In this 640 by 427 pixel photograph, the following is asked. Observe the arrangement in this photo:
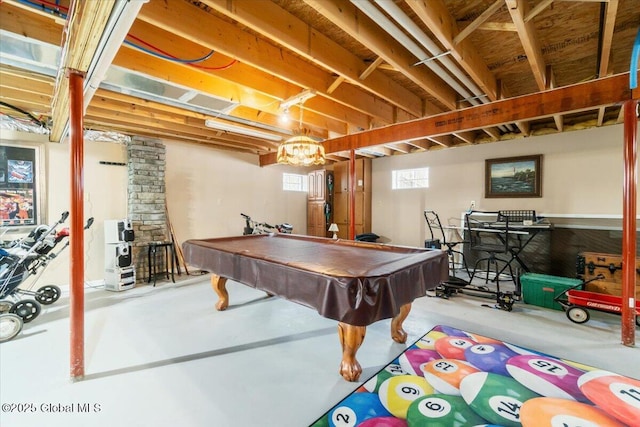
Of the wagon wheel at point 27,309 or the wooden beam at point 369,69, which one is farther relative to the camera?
the wagon wheel at point 27,309

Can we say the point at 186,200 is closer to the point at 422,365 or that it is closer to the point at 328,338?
the point at 328,338

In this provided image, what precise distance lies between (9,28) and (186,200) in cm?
397

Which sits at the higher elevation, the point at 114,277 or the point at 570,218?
the point at 570,218

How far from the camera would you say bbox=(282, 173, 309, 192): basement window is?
786 cm

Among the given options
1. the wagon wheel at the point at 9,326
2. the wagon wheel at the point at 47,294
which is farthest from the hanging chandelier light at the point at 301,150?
the wagon wheel at the point at 47,294

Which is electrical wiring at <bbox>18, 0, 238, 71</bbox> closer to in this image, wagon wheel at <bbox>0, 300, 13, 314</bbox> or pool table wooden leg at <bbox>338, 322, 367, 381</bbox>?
pool table wooden leg at <bbox>338, 322, 367, 381</bbox>

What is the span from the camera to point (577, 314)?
126 inches

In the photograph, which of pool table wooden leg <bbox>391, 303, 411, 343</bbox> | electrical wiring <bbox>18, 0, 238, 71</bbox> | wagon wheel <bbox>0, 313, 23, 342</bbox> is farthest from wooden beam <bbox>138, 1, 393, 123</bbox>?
wagon wheel <bbox>0, 313, 23, 342</bbox>

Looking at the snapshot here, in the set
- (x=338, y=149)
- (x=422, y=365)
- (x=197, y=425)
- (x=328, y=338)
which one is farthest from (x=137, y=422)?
(x=338, y=149)

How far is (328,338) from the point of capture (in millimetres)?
2836

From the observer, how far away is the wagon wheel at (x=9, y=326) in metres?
2.70

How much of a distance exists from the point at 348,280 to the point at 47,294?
4433 millimetres

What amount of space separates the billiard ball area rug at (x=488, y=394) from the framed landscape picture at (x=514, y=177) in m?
3.93

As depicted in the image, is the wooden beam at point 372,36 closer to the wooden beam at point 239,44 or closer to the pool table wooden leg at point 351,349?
the wooden beam at point 239,44
